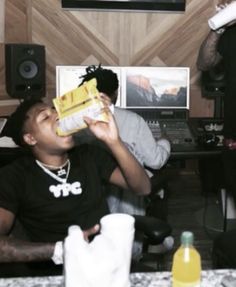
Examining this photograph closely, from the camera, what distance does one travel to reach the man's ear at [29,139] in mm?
1753

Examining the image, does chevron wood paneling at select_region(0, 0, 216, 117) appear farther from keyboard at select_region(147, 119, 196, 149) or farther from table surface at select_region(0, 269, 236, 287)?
table surface at select_region(0, 269, 236, 287)

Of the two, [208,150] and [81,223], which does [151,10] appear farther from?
[81,223]

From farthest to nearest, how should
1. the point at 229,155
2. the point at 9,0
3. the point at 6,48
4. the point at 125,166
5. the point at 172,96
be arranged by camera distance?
the point at 9,0, the point at 6,48, the point at 172,96, the point at 229,155, the point at 125,166

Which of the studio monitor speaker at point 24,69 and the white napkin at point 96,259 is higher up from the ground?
the studio monitor speaker at point 24,69

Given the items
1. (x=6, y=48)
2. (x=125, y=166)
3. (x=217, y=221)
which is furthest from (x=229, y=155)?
(x=6, y=48)

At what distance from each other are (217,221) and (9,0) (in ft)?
7.60

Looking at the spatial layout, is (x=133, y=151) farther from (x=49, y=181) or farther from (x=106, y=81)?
(x=49, y=181)

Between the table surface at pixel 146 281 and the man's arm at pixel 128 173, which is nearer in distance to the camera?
the table surface at pixel 146 281

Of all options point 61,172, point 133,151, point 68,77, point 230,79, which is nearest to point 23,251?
point 61,172

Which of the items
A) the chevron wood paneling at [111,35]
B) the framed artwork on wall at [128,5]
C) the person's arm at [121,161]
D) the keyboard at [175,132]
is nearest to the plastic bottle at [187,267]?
the person's arm at [121,161]

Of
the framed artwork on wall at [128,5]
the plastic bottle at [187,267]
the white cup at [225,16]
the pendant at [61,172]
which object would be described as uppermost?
the framed artwork on wall at [128,5]

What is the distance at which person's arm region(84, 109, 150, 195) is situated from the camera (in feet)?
4.79

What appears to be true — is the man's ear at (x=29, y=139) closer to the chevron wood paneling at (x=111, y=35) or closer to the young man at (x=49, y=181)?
the young man at (x=49, y=181)

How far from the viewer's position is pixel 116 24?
4082 millimetres
